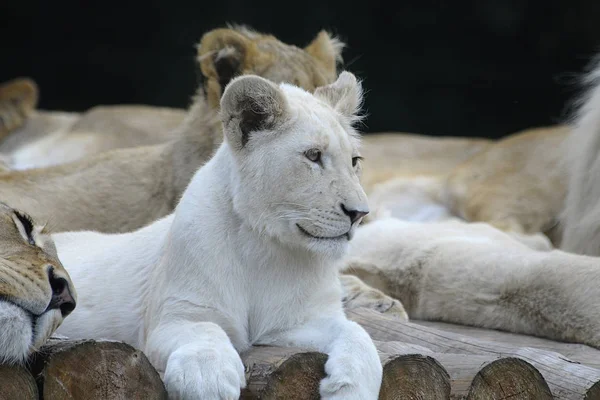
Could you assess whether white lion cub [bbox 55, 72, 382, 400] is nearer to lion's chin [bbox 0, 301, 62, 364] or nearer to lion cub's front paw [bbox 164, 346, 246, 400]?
lion cub's front paw [bbox 164, 346, 246, 400]

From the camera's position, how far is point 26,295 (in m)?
2.27

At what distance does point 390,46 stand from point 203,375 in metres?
6.60

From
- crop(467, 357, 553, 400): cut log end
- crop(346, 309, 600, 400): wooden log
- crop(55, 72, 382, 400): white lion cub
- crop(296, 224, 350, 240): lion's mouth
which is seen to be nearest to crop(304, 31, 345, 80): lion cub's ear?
crop(346, 309, 600, 400): wooden log

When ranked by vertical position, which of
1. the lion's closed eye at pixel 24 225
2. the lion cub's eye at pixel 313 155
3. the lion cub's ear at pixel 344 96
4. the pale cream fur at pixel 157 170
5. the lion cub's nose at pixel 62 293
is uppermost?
the lion cub's ear at pixel 344 96

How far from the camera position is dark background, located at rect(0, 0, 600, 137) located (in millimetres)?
8258

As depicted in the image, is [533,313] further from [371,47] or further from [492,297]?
[371,47]

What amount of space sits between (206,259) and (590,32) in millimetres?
6268

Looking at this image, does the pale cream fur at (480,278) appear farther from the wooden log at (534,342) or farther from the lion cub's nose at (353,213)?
the lion cub's nose at (353,213)

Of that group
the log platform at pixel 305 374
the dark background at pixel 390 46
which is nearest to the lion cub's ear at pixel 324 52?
the log platform at pixel 305 374

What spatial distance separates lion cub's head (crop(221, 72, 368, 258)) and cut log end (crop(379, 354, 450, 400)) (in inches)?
12.5

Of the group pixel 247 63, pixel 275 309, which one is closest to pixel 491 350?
pixel 275 309

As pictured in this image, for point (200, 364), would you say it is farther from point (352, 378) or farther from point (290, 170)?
point (290, 170)

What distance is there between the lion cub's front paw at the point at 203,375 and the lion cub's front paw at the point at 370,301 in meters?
1.19

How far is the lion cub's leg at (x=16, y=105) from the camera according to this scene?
24.3 ft
